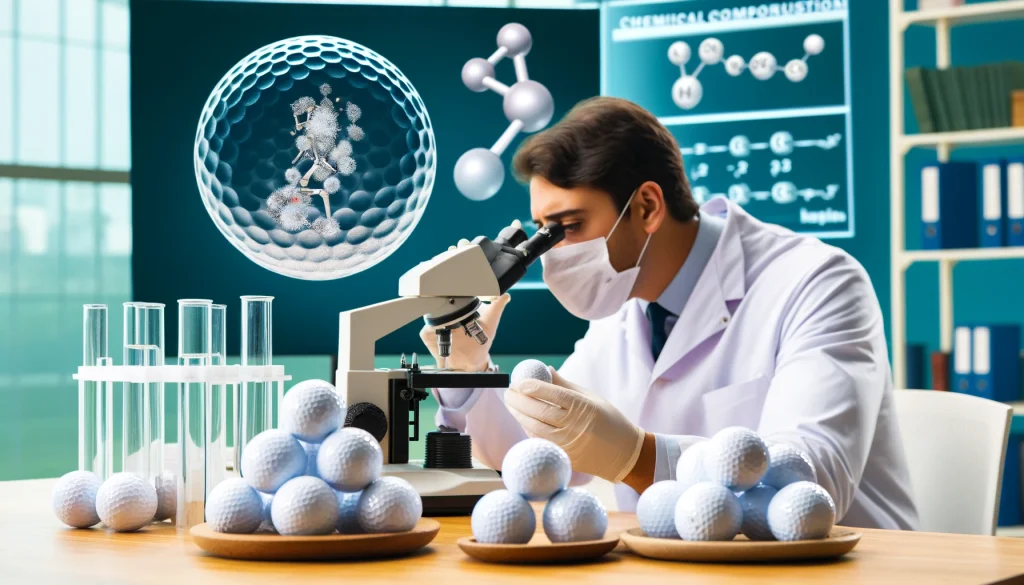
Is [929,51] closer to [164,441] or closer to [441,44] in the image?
[441,44]

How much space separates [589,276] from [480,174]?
104cm

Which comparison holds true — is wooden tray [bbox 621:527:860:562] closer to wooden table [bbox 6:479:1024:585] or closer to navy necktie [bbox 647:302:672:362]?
wooden table [bbox 6:479:1024:585]

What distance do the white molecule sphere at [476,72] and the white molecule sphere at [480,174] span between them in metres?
0.17

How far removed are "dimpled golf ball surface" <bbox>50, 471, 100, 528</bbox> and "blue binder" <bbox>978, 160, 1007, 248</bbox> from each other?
2.87m

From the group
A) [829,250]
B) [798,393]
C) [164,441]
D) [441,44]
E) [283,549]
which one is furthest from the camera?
[441,44]

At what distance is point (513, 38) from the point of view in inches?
124

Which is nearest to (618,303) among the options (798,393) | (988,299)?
(798,393)

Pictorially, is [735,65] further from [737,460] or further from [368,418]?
[737,460]

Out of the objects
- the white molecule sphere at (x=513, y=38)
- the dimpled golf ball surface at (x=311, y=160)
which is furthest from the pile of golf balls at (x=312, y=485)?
the white molecule sphere at (x=513, y=38)

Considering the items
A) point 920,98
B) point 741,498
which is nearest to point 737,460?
point 741,498

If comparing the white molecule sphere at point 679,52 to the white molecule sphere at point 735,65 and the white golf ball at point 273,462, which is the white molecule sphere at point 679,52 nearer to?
the white molecule sphere at point 735,65

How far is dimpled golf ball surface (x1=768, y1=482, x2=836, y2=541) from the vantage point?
1094 millimetres

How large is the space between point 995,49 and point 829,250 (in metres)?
2.21

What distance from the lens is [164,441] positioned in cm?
138
